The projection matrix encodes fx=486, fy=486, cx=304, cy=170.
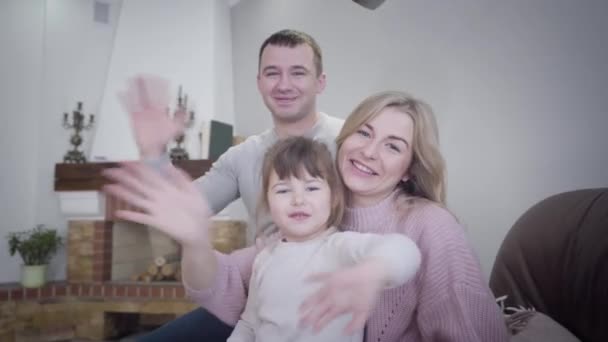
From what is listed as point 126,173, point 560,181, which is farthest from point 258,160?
point 560,181

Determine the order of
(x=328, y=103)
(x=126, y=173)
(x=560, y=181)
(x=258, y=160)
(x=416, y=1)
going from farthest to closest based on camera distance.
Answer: (x=328, y=103) → (x=416, y=1) → (x=560, y=181) → (x=258, y=160) → (x=126, y=173)

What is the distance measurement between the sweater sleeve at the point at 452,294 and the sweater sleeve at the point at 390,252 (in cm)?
18

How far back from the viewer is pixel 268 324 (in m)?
1.00

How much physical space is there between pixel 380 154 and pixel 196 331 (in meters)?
0.72

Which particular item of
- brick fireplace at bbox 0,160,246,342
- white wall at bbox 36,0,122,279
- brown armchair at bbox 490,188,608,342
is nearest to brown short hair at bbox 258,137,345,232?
brown armchair at bbox 490,188,608,342

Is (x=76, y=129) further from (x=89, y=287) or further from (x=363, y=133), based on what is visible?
(x=363, y=133)

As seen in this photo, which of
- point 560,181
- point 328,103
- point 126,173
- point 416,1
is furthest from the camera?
point 328,103

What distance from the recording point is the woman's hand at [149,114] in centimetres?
105

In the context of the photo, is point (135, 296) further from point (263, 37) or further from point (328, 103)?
point (263, 37)

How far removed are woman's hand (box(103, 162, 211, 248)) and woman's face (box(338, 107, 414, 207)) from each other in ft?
1.25

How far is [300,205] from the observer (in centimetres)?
106

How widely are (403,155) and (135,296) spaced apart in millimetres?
2821

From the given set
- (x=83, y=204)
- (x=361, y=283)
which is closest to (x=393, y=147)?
(x=361, y=283)

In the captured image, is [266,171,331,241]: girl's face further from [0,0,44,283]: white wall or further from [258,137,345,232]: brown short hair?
[0,0,44,283]: white wall
